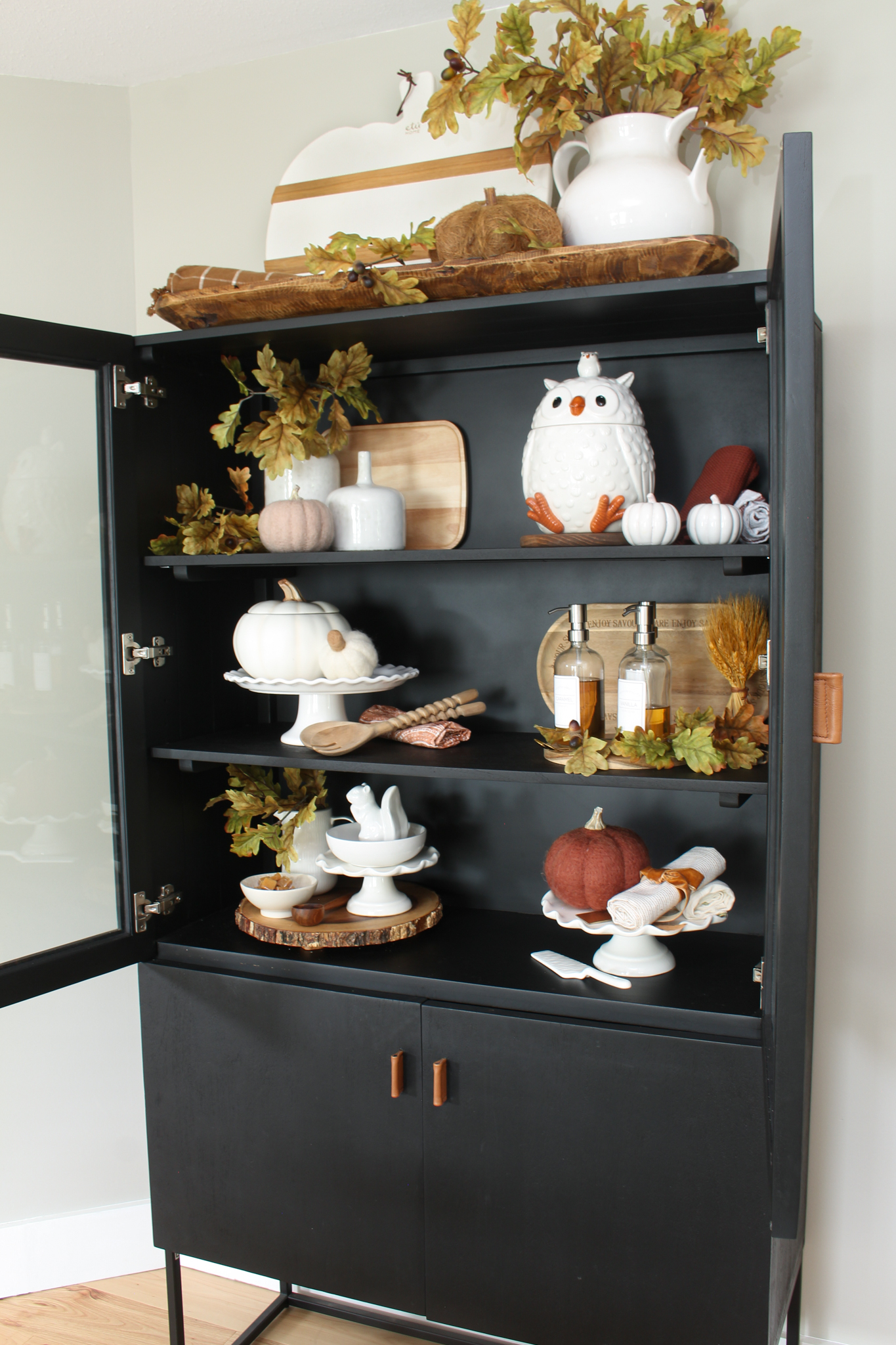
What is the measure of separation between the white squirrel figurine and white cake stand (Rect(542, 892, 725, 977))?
309 mm

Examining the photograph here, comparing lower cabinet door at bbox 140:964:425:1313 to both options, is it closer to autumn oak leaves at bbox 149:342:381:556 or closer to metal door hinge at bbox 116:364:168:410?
autumn oak leaves at bbox 149:342:381:556

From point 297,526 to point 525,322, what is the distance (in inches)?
19.9

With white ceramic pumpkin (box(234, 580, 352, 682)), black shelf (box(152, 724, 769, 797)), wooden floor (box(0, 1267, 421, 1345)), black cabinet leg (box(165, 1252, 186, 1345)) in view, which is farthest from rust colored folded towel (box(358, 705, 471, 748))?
wooden floor (box(0, 1267, 421, 1345))

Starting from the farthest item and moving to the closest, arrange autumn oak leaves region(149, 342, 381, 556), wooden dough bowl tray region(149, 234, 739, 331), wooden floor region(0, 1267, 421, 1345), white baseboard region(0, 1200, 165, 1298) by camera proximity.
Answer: white baseboard region(0, 1200, 165, 1298) → wooden floor region(0, 1267, 421, 1345) → autumn oak leaves region(149, 342, 381, 556) → wooden dough bowl tray region(149, 234, 739, 331)

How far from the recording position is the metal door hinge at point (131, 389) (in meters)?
1.68

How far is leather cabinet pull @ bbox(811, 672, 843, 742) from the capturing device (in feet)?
3.59

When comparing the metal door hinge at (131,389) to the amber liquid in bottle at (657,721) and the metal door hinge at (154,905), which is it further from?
the amber liquid in bottle at (657,721)

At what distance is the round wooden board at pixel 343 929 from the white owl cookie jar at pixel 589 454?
0.74 metres

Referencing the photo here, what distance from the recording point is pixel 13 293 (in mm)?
2027

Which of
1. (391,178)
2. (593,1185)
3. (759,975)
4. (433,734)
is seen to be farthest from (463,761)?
(391,178)

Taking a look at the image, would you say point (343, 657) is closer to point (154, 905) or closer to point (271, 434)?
point (271, 434)

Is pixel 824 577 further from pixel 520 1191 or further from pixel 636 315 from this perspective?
pixel 520 1191

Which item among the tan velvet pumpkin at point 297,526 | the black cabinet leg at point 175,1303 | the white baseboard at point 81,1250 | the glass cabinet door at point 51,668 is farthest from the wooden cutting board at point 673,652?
the white baseboard at point 81,1250

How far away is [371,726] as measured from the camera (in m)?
1.74
